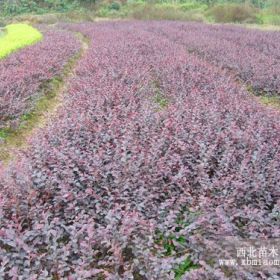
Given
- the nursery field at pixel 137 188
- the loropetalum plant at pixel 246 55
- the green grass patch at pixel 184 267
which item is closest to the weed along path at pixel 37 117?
the nursery field at pixel 137 188

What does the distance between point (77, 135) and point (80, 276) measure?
8.06 feet

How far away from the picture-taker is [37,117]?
8.27 m

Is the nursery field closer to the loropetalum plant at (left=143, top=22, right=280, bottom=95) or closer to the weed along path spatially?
the weed along path

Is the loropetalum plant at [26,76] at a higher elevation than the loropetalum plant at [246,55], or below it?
higher

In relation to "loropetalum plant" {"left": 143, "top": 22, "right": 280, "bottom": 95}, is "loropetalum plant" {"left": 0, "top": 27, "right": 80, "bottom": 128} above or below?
above

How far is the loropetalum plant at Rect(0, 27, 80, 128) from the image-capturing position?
7.34 meters

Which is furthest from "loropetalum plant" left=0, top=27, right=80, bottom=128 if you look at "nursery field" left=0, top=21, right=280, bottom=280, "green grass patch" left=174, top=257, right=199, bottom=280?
"green grass patch" left=174, top=257, right=199, bottom=280

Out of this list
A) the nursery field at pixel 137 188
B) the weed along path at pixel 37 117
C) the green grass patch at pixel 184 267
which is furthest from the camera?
the weed along path at pixel 37 117

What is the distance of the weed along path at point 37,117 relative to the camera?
6.26 metres

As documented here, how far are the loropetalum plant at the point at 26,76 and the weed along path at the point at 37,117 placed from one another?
0.15 m

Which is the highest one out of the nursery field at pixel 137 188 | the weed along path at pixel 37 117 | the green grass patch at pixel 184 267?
the nursery field at pixel 137 188

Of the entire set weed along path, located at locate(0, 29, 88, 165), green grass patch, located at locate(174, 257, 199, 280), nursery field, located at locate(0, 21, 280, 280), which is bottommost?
weed along path, located at locate(0, 29, 88, 165)

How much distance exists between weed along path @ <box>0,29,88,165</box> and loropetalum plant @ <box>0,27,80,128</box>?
5.8 inches

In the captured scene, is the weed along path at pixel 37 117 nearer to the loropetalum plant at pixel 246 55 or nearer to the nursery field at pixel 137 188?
the nursery field at pixel 137 188
